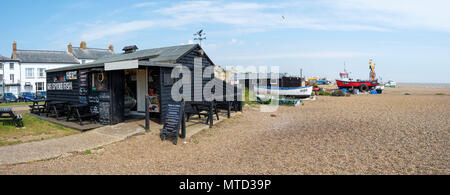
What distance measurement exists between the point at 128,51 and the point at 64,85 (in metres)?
4.52

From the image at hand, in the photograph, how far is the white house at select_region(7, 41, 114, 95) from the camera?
119 ft

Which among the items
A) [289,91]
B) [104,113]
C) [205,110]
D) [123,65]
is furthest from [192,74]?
[289,91]

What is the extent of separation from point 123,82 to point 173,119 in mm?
3350

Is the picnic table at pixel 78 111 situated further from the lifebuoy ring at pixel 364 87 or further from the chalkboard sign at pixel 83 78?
the lifebuoy ring at pixel 364 87

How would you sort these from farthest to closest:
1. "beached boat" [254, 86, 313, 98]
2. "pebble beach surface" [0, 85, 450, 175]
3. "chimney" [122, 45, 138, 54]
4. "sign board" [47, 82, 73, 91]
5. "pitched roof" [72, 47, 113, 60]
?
"pitched roof" [72, 47, 113, 60]
"beached boat" [254, 86, 313, 98]
"chimney" [122, 45, 138, 54]
"sign board" [47, 82, 73, 91]
"pebble beach surface" [0, 85, 450, 175]

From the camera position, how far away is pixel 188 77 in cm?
1154

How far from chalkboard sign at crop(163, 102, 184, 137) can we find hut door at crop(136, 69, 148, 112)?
4.44 metres

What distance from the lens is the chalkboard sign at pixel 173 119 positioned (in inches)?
284

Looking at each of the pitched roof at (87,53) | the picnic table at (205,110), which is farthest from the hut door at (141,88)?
the pitched roof at (87,53)

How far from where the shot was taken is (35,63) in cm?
3750

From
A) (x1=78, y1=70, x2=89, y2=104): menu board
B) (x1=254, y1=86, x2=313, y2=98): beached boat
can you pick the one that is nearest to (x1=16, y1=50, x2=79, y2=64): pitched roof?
(x1=254, y1=86, x2=313, y2=98): beached boat

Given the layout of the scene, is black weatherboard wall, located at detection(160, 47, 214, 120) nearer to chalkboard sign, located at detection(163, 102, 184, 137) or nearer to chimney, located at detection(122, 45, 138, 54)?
chalkboard sign, located at detection(163, 102, 184, 137)

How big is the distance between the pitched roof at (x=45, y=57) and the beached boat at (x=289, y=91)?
31.2m
